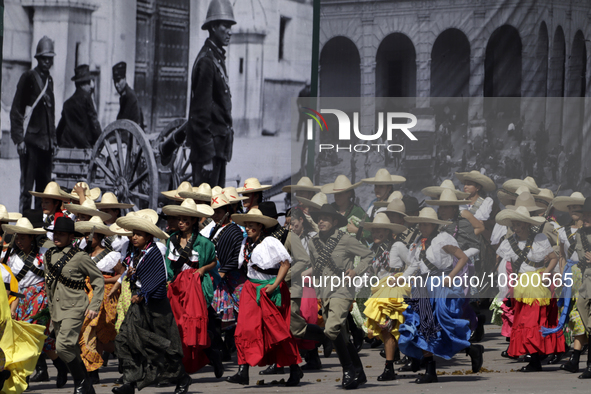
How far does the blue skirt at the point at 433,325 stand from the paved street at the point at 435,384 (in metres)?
0.33

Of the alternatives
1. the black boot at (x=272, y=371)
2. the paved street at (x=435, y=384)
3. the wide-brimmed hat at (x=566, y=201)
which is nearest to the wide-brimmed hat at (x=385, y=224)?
the paved street at (x=435, y=384)

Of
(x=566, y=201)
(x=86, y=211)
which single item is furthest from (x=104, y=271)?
(x=566, y=201)

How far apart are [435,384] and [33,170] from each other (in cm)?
1130

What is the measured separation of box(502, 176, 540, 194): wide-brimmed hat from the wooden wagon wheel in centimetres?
947

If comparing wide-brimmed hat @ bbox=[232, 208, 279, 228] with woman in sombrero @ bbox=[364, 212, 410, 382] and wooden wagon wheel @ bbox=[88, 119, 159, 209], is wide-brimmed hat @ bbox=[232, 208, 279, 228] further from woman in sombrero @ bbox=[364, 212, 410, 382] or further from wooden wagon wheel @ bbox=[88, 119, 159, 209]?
wooden wagon wheel @ bbox=[88, 119, 159, 209]

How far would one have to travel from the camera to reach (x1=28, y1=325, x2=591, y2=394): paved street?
29.3ft

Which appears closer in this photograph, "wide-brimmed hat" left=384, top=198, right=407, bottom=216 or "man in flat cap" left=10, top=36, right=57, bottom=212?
"wide-brimmed hat" left=384, top=198, right=407, bottom=216

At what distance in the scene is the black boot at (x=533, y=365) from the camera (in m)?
10.2

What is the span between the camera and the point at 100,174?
60.0ft

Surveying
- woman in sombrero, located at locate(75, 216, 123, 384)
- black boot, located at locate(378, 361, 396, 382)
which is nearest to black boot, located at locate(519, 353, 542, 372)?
black boot, located at locate(378, 361, 396, 382)

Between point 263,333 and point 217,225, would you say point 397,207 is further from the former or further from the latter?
point 217,225

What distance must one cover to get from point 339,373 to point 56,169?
383 inches

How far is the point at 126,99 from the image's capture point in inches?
711

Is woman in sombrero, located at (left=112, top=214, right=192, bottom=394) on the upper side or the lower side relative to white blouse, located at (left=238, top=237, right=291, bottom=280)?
lower
